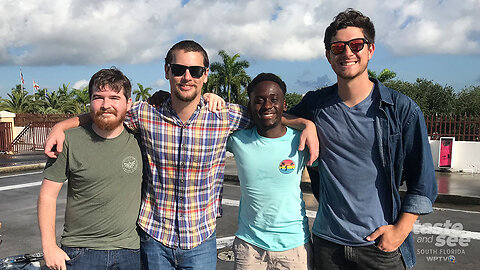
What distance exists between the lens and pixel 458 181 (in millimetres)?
10617

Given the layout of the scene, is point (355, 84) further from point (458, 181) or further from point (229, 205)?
point (458, 181)

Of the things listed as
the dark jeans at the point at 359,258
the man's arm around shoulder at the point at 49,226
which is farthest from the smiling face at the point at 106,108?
the dark jeans at the point at 359,258

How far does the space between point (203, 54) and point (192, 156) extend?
2.45 feet

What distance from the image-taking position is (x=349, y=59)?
2.38m

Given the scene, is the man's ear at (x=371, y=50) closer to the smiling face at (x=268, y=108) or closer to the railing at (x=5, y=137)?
the smiling face at (x=268, y=108)

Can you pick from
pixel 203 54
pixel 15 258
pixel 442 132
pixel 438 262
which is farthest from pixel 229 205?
pixel 442 132

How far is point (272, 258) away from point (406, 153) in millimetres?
1086

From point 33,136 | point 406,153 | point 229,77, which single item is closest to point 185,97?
point 406,153

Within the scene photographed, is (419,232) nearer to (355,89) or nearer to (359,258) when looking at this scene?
(359,258)

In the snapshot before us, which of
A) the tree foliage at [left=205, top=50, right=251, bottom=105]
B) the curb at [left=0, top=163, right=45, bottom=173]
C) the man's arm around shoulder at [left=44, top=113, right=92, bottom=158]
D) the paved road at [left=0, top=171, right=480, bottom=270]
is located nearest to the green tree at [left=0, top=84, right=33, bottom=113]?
the tree foliage at [left=205, top=50, right=251, bottom=105]

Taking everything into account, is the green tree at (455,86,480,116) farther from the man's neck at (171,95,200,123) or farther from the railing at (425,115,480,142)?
the man's neck at (171,95,200,123)

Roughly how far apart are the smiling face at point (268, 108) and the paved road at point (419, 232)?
8.33 ft

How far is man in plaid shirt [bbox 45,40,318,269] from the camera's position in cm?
259

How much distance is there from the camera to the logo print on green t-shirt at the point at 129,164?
254cm
